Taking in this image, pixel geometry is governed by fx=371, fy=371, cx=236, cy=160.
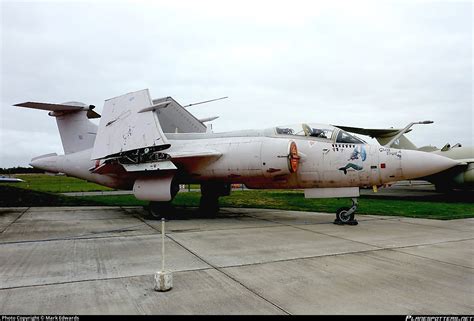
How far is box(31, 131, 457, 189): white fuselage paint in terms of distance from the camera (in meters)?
9.46

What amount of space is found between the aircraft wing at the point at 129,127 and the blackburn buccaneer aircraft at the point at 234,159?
0.10ft

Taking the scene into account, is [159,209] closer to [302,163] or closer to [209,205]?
[209,205]

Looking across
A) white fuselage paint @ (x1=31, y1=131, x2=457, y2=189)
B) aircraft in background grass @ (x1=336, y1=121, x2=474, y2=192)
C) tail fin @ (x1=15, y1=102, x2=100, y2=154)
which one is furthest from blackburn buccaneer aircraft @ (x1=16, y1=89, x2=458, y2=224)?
aircraft in background grass @ (x1=336, y1=121, x2=474, y2=192)

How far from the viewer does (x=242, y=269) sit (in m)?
5.25

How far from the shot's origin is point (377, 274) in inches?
195

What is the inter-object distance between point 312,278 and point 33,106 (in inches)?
438

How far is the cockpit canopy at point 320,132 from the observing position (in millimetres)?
10125

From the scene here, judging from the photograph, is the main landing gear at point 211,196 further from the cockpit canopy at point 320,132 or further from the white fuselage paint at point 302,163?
the cockpit canopy at point 320,132

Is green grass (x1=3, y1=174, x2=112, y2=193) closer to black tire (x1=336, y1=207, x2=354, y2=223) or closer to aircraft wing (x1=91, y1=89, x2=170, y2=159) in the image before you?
aircraft wing (x1=91, y1=89, x2=170, y2=159)

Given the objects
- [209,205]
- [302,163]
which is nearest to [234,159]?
[302,163]

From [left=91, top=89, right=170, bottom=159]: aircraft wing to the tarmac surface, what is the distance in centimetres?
264

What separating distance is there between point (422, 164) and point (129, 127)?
27.2 feet

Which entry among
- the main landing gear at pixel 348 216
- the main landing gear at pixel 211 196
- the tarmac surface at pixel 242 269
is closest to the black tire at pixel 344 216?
the main landing gear at pixel 348 216

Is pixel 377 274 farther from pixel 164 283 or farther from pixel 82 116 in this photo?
pixel 82 116
